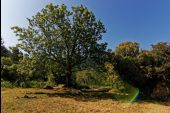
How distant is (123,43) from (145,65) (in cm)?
2761

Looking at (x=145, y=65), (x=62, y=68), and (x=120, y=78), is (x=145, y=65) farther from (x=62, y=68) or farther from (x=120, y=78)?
(x=62, y=68)

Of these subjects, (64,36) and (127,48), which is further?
(127,48)

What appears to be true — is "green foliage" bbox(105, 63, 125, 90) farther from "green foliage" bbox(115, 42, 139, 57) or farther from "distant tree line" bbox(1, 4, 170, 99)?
"green foliage" bbox(115, 42, 139, 57)

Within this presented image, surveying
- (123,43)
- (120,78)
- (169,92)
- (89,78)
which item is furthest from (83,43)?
(123,43)

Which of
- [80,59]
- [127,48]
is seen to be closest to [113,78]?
[80,59]

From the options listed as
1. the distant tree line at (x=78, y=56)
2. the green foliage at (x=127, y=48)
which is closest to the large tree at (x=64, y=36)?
the distant tree line at (x=78, y=56)

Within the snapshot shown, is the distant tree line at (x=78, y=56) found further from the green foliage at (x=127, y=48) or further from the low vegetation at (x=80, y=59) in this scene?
the green foliage at (x=127, y=48)

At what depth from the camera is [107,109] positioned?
817 inches

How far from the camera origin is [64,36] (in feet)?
108

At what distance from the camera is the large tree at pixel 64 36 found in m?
32.7

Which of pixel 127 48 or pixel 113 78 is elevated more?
pixel 127 48

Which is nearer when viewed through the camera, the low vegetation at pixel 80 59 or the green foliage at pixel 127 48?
the low vegetation at pixel 80 59

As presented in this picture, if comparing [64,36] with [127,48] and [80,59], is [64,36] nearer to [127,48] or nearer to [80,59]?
[80,59]

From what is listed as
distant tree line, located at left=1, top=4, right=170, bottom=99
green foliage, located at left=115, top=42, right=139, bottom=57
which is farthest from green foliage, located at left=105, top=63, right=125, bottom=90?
green foliage, located at left=115, top=42, right=139, bottom=57
